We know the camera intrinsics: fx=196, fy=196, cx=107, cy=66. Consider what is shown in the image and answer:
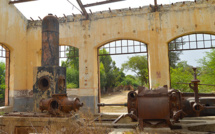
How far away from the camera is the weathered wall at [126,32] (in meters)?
10.0

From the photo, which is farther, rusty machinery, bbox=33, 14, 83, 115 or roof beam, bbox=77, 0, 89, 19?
roof beam, bbox=77, 0, 89, 19

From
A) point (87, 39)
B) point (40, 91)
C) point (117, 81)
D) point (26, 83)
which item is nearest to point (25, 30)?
point (26, 83)

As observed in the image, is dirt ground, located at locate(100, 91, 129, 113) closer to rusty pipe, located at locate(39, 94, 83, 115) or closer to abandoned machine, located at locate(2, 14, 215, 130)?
abandoned machine, located at locate(2, 14, 215, 130)

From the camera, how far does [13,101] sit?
1148cm

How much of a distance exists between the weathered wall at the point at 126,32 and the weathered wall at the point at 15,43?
138mm

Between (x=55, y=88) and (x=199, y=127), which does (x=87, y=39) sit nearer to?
(x=55, y=88)

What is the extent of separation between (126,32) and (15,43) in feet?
21.5

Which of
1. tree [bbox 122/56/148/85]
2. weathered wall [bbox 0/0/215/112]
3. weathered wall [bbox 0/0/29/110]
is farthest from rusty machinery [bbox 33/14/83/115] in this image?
tree [bbox 122/56/148/85]

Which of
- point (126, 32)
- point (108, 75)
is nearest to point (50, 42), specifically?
point (126, 32)

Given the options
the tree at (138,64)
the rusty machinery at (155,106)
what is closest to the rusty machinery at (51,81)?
the rusty machinery at (155,106)

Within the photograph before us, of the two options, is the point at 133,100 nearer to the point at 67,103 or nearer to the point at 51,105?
the point at 67,103

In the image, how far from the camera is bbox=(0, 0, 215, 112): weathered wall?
1005cm

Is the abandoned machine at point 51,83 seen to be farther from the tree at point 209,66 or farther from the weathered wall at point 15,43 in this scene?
the tree at point 209,66

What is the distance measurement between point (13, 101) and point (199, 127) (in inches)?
397
